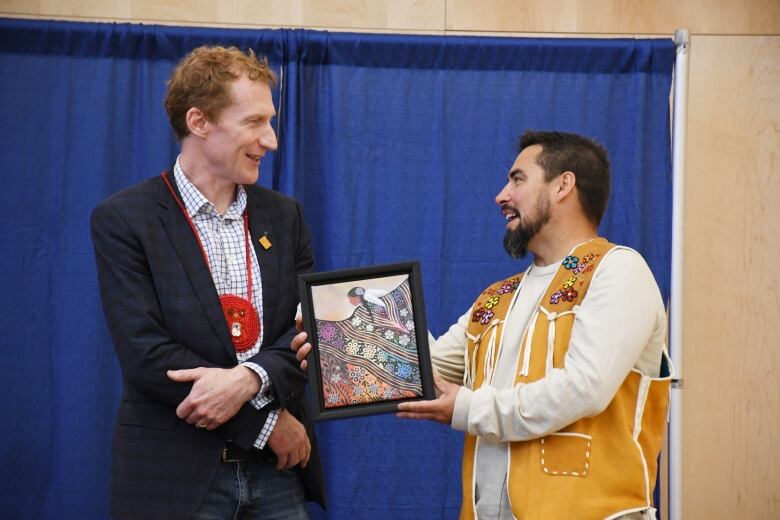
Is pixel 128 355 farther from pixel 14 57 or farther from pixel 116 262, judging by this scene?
pixel 14 57

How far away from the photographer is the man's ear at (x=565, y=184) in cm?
235

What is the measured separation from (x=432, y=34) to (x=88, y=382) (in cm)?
205

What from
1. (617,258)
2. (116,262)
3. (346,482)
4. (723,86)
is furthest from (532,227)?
(723,86)

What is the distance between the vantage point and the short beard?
235 cm

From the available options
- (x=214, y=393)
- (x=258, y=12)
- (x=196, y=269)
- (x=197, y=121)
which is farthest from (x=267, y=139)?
(x=258, y=12)

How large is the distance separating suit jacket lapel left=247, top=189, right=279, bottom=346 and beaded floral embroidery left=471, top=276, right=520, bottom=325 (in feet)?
1.97

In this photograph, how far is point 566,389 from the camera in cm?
199

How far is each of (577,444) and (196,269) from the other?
3.24 feet

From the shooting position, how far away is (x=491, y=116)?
368cm

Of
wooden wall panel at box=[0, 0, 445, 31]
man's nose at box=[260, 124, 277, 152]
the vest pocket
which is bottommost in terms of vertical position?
the vest pocket

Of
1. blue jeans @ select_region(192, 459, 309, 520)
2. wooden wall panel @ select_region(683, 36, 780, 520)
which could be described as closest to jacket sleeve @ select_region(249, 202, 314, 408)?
blue jeans @ select_region(192, 459, 309, 520)

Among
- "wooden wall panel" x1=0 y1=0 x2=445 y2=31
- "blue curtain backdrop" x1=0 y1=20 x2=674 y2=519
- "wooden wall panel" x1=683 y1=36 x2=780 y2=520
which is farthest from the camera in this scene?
"wooden wall panel" x1=683 y1=36 x2=780 y2=520

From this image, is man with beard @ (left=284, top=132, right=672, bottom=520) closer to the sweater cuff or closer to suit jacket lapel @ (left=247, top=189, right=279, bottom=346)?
the sweater cuff

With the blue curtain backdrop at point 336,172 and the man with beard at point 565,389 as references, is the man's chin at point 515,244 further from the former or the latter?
the blue curtain backdrop at point 336,172
